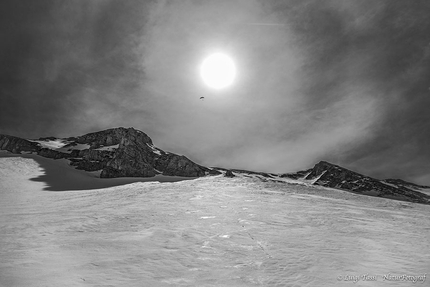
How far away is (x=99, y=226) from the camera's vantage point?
11.8 metres

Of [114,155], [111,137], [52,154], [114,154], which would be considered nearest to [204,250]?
[114,155]

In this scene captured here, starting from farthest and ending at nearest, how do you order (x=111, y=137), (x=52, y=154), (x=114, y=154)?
(x=111, y=137) < (x=114, y=154) < (x=52, y=154)

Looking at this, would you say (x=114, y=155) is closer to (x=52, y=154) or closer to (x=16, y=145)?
(x=52, y=154)

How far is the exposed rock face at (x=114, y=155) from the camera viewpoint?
7144cm

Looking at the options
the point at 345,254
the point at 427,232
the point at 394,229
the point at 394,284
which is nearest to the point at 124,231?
the point at 345,254

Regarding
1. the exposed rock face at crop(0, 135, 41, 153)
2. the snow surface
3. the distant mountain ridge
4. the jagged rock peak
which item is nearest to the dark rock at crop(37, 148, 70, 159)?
the distant mountain ridge

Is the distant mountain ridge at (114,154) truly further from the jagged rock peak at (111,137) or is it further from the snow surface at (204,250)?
the snow surface at (204,250)

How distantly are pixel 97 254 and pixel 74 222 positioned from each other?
5.79 metres

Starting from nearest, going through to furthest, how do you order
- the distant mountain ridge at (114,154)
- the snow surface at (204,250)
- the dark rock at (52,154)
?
the snow surface at (204,250) < the distant mountain ridge at (114,154) < the dark rock at (52,154)

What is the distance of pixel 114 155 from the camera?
7912cm

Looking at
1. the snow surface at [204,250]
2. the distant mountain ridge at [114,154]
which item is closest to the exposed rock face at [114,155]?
the distant mountain ridge at [114,154]

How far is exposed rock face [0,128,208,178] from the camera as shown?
234 ft

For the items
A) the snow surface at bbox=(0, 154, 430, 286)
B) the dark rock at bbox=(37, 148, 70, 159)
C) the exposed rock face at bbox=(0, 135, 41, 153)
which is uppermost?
the exposed rock face at bbox=(0, 135, 41, 153)

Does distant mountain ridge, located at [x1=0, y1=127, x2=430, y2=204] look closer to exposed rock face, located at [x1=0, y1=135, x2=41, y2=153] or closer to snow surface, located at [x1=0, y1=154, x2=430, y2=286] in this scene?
exposed rock face, located at [x1=0, y1=135, x2=41, y2=153]
